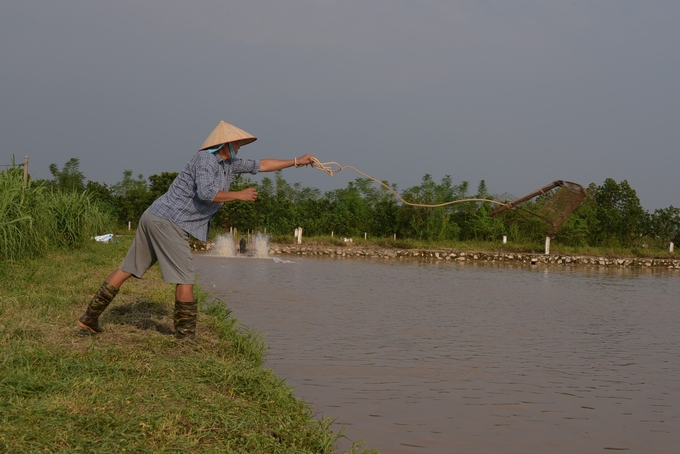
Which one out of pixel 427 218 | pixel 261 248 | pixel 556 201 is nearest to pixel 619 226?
pixel 427 218

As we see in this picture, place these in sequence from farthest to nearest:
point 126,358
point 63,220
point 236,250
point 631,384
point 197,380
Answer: point 236,250
point 63,220
point 631,384
point 126,358
point 197,380

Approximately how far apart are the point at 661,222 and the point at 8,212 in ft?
98.7

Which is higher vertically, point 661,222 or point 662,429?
point 661,222

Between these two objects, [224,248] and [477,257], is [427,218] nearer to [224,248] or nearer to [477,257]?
[477,257]

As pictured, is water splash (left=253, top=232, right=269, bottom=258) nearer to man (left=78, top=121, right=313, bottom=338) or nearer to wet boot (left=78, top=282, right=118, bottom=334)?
man (left=78, top=121, right=313, bottom=338)

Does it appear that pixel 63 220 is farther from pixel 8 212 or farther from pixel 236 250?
pixel 236 250

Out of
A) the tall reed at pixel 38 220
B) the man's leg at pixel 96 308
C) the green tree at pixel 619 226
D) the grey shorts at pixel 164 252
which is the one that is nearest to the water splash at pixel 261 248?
the tall reed at pixel 38 220

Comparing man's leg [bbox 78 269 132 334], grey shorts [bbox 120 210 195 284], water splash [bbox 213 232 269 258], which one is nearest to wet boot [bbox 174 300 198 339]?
grey shorts [bbox 120 210 195 284]

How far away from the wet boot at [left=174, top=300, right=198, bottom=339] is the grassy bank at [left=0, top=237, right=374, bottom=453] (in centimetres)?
10

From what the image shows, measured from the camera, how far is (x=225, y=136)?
498 centimetres

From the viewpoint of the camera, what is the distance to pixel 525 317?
9.48 metres

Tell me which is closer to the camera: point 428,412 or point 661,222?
point 428,412

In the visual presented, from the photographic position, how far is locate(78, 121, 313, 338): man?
15.5ft

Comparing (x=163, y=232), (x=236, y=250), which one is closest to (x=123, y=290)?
(x=163, y=232)
